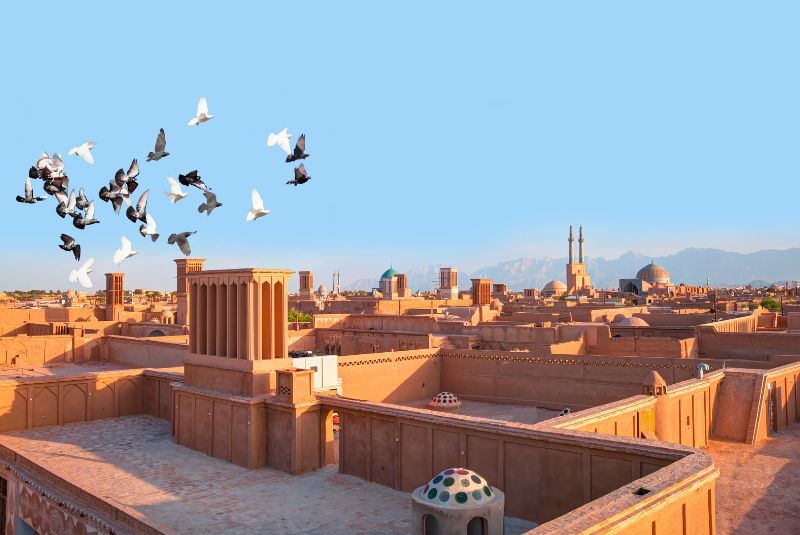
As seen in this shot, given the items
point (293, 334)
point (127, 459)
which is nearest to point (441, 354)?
point (293, 334)

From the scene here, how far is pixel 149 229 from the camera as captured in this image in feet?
45.9


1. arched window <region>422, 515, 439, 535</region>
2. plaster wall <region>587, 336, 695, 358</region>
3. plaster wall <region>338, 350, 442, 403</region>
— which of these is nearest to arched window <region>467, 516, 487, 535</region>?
arched window <region>422, 515, 439, 535</region>

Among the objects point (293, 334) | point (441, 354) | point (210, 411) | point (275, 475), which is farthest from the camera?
point (293, 334)

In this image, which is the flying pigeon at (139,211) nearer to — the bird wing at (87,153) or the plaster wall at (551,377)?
the bird wing at (87,153)

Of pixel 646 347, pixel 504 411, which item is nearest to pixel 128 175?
pixel 504 411

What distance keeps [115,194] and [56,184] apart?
1243 mm

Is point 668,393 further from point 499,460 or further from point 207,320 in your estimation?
point 207,320

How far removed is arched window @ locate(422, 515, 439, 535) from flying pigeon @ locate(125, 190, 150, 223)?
8690mm

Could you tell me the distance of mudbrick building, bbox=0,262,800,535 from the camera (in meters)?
11.8

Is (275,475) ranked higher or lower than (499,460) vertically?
lower

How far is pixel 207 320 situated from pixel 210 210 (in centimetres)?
702

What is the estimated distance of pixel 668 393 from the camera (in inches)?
700

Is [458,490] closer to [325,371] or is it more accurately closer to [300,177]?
[300,177]

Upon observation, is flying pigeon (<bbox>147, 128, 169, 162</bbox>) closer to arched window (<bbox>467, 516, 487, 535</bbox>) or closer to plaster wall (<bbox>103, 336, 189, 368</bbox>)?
arched window (<bbox>467, 516, 487, 535</bbox>)
